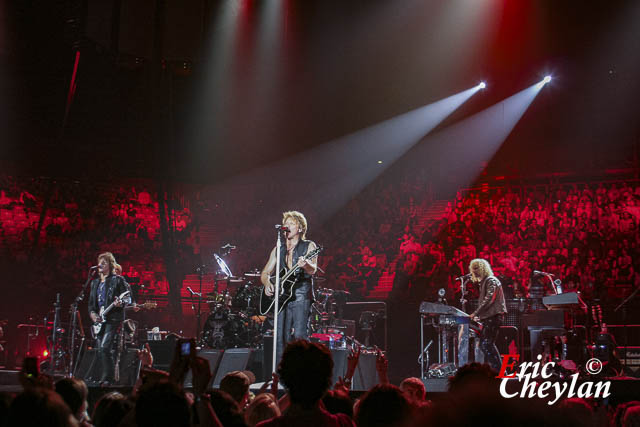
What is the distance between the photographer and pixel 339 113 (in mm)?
A: 13648

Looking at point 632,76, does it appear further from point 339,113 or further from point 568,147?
point 339,113

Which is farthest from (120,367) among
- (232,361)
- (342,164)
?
(342,164)

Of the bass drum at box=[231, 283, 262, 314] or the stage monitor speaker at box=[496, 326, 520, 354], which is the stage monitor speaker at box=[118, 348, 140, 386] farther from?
the stage monitor speaker at box=[496, 326, 520, 354]

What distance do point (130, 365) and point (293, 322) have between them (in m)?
2.77

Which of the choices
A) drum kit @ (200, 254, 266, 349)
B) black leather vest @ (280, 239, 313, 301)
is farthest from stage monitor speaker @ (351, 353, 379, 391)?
drum kit @ (200, 254, 266, 349)

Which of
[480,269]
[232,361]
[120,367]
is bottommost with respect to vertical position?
[120,367]

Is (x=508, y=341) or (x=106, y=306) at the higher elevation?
(x=106, y=306)

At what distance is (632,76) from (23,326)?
11.4 metres

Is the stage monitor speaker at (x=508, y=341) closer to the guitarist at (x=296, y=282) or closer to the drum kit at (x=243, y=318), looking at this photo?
the drum kit at (x=243, y=318)

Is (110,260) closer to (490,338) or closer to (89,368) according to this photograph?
(89,368)

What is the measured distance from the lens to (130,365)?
8289 millimetres

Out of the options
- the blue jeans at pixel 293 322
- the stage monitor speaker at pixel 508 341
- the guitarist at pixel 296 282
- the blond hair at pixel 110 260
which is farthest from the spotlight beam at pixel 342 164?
the blue jeans at pixel 293 322

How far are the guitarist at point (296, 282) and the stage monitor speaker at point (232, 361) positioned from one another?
1240 millimetres

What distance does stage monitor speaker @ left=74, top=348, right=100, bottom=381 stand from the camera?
7.86m
